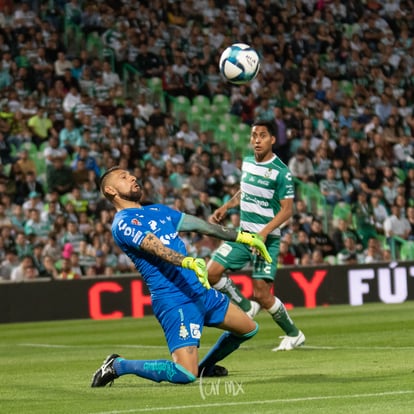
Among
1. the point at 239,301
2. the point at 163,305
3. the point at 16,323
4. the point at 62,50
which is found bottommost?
the point at 16,323

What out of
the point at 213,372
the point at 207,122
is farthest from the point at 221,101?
the point at 213,372

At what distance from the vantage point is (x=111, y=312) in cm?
2098

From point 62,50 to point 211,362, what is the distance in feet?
55.0

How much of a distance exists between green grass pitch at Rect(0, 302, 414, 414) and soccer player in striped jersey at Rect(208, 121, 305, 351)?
502mm

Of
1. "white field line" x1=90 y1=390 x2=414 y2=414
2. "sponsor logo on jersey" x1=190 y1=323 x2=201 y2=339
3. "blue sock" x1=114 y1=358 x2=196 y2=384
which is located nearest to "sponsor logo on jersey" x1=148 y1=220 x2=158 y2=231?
"sponsor logo on jersey" x1=190 y1=323 x2=201 y2=339

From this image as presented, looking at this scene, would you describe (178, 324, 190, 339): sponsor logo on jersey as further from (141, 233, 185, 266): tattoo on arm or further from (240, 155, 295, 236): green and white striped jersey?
(240, 155, 295, 236): green and white striped jersey

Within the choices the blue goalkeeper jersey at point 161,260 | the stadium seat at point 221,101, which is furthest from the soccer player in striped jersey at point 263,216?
the stadium seat at point 221,101

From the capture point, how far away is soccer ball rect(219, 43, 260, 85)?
533 inches

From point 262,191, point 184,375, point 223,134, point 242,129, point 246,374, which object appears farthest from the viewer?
point 242,129

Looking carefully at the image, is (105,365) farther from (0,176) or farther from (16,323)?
(0,176)

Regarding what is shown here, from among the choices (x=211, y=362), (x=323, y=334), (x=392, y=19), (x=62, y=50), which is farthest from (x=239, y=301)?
(x=392, y=19)

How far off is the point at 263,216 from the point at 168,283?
149 inches

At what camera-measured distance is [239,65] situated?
1355cm

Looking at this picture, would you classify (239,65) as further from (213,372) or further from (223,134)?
(223,134)
